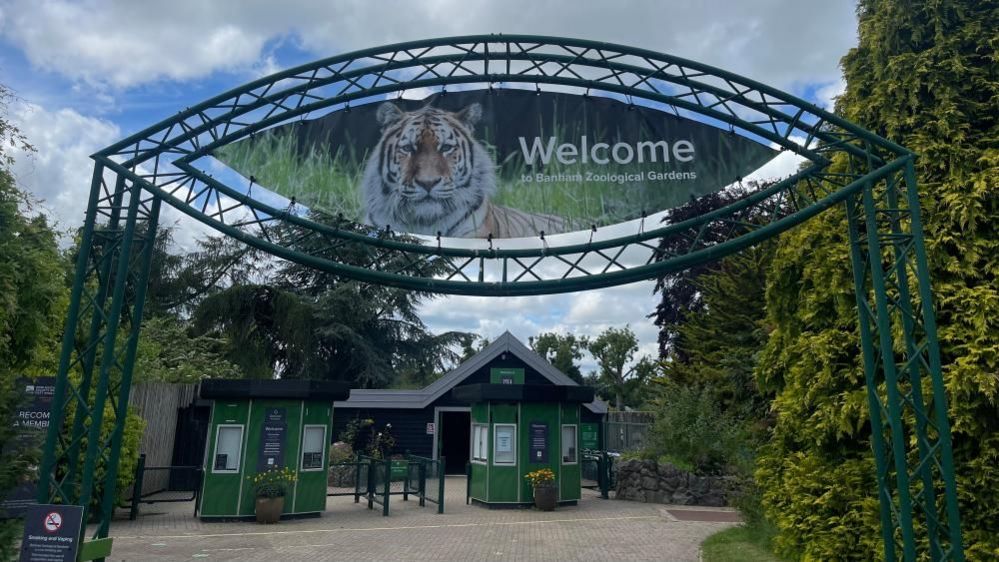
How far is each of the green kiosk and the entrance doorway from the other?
12.8 metres

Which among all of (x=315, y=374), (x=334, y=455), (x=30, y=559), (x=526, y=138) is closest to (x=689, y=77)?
(x=526, y=138)

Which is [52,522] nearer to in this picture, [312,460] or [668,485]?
[312,460]

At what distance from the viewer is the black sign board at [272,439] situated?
47.3 ft

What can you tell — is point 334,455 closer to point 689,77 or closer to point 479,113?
point 479,113

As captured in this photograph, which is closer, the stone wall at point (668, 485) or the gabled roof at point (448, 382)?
the stone wall at point (668, 485)

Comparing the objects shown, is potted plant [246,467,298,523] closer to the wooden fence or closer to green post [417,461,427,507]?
green post [417,461,427,507]

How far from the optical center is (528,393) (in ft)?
54.9

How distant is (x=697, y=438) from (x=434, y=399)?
10.1 m

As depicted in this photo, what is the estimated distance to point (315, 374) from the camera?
3309 cm

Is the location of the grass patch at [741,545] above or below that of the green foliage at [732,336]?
below

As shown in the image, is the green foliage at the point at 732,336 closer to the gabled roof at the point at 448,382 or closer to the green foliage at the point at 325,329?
the gabled roof at the point at 448,382

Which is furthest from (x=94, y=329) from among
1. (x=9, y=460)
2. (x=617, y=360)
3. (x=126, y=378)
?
(x=617, y=360)

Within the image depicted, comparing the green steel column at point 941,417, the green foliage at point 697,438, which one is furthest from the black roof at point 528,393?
the green steel column at point 941,417

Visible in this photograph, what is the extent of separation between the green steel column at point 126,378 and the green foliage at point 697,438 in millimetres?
14277
